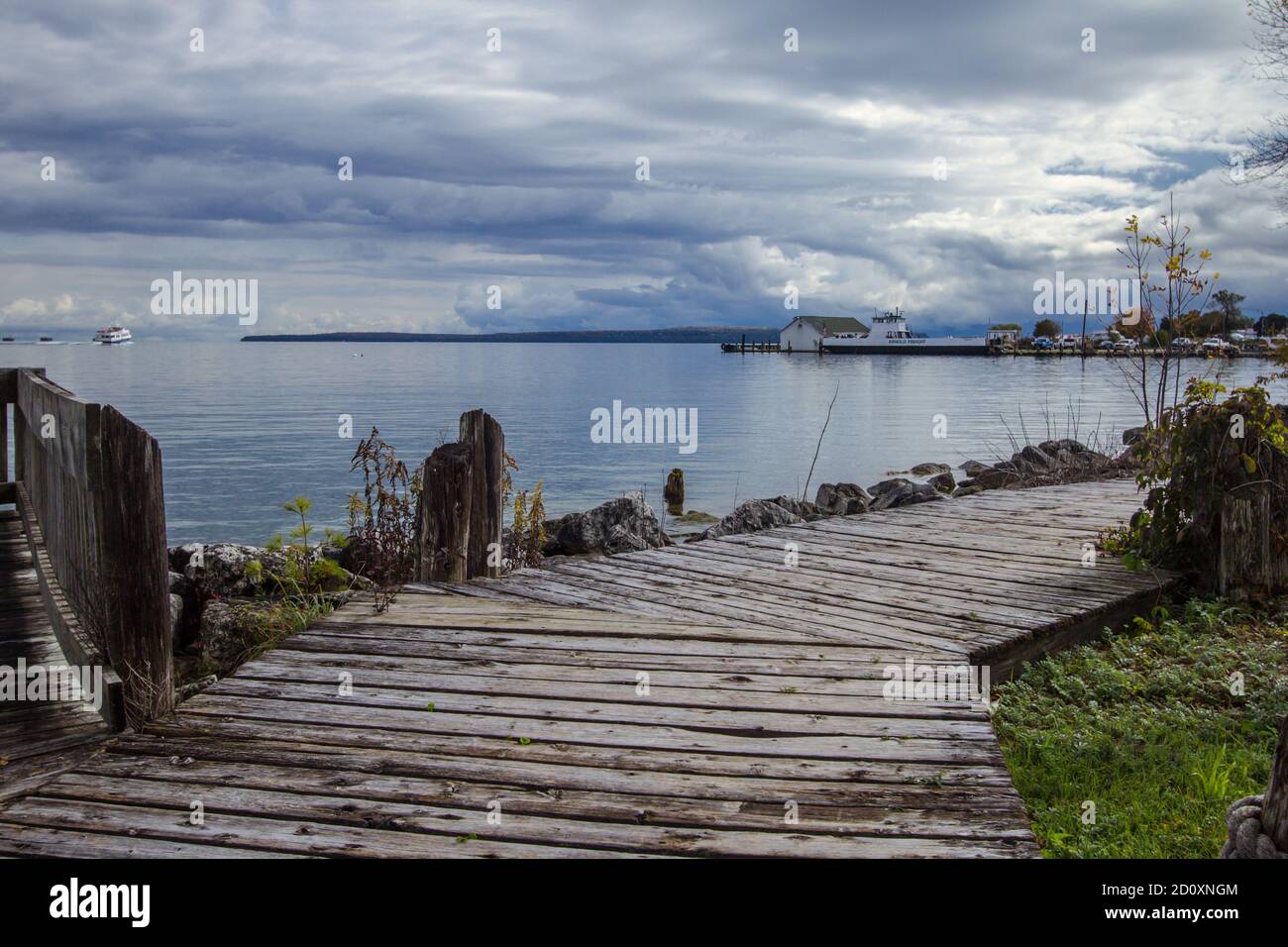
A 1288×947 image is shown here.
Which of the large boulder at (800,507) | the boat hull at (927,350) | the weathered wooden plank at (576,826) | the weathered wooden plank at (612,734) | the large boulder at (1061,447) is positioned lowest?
the large boulder at (800,507)

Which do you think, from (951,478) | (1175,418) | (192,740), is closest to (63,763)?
(192,740)

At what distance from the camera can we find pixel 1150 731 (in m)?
5.75

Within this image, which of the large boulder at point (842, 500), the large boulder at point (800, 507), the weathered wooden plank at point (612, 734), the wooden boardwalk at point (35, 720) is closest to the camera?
the weathered wooden plank at point (612, 734)

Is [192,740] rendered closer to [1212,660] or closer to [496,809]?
[496,809]

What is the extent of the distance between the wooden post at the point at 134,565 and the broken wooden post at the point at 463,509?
2314 mm

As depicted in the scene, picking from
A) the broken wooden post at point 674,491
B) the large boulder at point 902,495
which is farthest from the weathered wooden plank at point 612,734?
the broken wooden post at point 674,491

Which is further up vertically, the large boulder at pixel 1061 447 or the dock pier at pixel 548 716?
the large boulder at pixel 1061 447

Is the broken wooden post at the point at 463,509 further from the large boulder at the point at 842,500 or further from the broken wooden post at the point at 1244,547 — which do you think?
the large boulder at the point at 842,500

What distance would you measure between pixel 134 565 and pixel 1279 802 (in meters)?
4.71

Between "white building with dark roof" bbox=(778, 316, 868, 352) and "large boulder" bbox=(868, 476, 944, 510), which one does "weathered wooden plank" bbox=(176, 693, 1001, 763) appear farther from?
"white building with dark roof" bbox=(778, 316, 868, 352)

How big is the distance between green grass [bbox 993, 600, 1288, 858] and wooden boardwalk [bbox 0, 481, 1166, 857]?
13.6 inches

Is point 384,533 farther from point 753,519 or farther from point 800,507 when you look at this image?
point 800,507

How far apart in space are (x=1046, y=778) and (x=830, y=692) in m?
1.23

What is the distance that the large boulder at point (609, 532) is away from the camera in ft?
49.0
